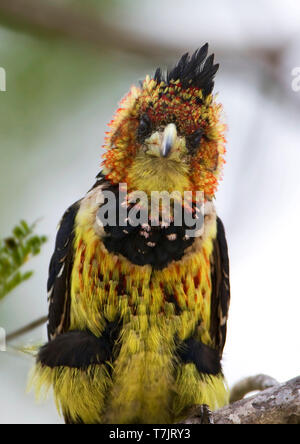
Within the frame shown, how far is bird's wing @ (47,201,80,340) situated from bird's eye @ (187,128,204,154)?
74 centimetres

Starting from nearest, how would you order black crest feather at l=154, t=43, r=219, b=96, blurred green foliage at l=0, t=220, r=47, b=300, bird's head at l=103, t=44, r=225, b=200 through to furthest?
1. blurred green foliage at l=0, t=220, r=47, b=300
2. bird's head at l=103, t=44, r=225, b=200
3. black crest feather at l=154, t=43, r=219, b=96

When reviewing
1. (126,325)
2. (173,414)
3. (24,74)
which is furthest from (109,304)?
(24,74)

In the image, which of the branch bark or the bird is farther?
the bird

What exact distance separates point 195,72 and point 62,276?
4.54 feet

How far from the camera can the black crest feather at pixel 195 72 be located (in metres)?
3.96

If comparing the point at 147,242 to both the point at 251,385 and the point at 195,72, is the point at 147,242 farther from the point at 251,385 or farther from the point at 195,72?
the point at 251,385

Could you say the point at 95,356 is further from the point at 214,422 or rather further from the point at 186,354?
the point at 214,422

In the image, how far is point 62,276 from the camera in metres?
4.04

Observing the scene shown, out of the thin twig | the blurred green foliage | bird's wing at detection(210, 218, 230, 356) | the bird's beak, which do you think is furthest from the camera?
the thin twig

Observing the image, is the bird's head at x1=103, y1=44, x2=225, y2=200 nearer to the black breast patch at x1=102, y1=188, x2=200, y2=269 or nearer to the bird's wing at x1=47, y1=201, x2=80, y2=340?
the black breast patch at x1=102, y1=188, x2=200, y2=269

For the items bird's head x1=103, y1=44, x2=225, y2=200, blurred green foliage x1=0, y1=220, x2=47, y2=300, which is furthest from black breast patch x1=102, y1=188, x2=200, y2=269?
blurred green foliage x1=0, y1=220, x2=47, y2=300

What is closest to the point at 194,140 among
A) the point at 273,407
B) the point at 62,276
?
the point at 62,276

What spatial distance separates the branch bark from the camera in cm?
329

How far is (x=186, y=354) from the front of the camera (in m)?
3.73
